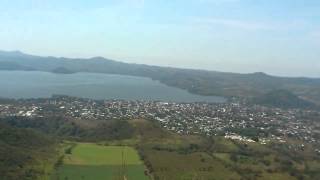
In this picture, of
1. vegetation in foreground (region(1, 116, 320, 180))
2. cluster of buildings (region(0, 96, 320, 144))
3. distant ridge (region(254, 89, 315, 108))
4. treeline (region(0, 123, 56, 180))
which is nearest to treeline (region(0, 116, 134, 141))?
vegetation in foreground (region(1, 116, 320, 180))

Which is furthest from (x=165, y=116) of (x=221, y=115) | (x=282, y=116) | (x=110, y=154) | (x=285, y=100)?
(x=285, y=100)

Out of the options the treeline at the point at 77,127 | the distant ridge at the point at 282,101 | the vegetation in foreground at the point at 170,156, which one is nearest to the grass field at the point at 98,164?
the vegetation in foreground at the point at 170,156

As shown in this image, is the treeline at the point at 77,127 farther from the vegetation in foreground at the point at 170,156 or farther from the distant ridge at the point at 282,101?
the distant ridge at the point at 282,101

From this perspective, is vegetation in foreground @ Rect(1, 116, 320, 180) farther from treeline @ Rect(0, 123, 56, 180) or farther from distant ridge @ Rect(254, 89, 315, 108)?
distant ridge @ Rect(254, 89, 315, 108)

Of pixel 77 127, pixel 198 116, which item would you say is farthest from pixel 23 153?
pixel 198 116

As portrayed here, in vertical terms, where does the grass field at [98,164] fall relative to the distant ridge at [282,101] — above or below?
below

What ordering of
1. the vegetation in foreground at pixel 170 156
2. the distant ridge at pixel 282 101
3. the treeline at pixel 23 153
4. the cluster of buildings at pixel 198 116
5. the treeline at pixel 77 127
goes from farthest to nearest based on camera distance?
the distant ridge at pixel 282 101
the cluster of buildings at pixel 198 116
the treeline at pixel 77 127
the vegetation in foreground at pixel 170 156
the treeline at pixel 23 153

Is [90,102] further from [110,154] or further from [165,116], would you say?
[110,154]
